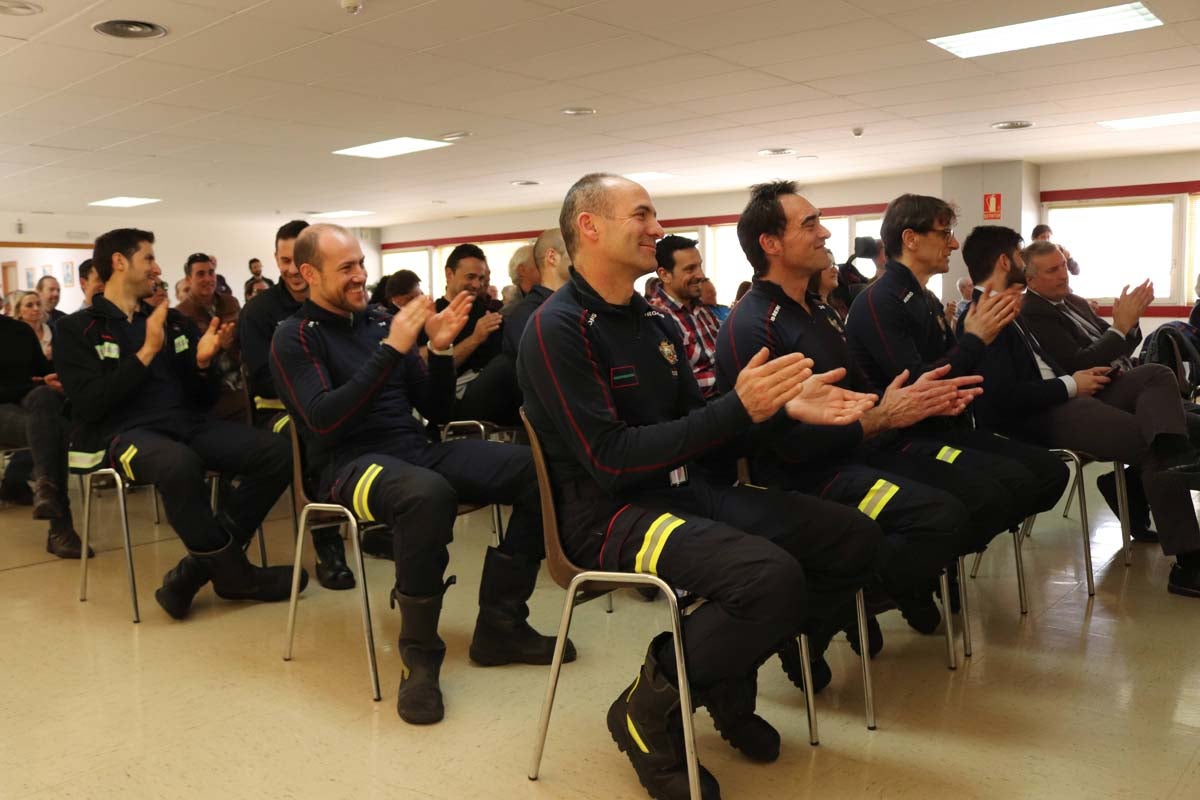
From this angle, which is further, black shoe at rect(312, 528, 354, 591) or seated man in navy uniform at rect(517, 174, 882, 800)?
black shoe at rect(312, 528, 354, 591)

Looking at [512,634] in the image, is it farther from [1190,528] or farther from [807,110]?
[807,110]

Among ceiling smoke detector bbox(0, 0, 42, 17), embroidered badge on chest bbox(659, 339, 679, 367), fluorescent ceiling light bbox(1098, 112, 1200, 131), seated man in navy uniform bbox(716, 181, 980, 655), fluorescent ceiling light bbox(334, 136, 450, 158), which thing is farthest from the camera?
fluorescent ceiling light bbox(334, 136, 450, 158)

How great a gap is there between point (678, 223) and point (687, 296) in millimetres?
10639

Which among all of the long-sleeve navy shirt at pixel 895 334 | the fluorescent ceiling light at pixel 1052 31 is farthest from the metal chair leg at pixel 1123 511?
the fluorescent ceiling light at pixel 1052 31

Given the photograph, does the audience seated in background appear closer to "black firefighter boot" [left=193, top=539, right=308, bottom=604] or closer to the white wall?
"black firefighter boot" [left=193, top=539, right=308, bottom=604]

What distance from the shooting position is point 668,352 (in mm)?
2168

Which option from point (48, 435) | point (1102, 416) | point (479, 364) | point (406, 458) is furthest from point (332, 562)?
point (1102, 416)

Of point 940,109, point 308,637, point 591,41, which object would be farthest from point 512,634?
point 940,109

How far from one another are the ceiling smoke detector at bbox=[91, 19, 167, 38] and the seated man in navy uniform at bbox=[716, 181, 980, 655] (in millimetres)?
3936

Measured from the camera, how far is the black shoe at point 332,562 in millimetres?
3547

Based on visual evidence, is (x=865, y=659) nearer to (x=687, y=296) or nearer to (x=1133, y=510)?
(x=687, y=296)

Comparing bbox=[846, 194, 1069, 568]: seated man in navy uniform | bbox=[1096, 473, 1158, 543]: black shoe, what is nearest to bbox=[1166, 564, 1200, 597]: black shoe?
bbox=[846, 194, 1069, 568]: seated man in navy uniform

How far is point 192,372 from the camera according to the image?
11.7 ft

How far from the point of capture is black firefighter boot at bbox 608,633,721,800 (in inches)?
73.8
